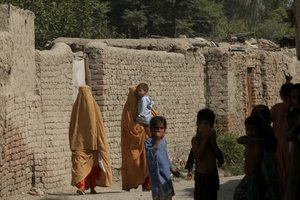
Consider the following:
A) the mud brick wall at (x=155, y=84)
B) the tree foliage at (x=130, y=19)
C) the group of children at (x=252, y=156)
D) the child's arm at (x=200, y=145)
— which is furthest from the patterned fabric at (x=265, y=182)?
the tree foliage at (x=130, y=19)

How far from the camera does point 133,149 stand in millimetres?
14609

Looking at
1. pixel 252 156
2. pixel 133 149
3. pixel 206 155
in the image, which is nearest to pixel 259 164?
pixel 252 156

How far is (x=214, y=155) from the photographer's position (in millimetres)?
9648

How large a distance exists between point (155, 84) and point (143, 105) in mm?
3901

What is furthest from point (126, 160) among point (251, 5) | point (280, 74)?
point (251, 5)

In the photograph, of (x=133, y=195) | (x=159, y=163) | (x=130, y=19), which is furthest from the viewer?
(x=130, y=19)

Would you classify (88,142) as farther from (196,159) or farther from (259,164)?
(259,164)

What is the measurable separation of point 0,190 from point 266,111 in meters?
3.78

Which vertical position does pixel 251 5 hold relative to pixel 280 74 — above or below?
above

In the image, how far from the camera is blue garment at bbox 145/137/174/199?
10.4 metres

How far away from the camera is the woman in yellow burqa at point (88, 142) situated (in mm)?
13992

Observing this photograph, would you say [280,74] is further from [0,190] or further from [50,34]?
[0,190]

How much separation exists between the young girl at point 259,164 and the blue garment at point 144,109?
5343 millimetres

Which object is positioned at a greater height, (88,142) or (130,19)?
(130,19)
